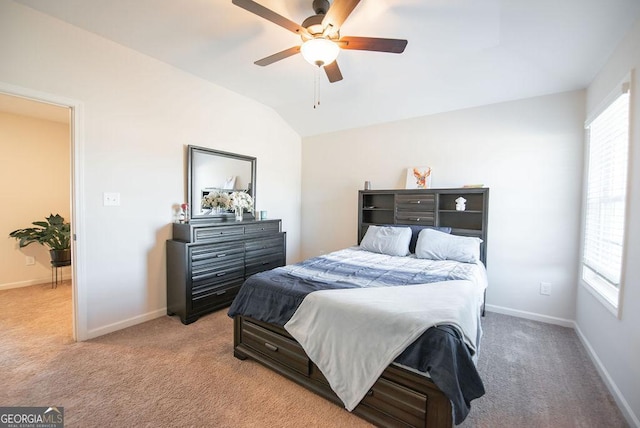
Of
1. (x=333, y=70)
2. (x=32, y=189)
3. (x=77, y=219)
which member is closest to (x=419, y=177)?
(x=333, y=70)

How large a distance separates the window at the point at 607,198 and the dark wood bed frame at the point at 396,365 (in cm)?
84

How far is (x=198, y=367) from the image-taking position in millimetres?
2037

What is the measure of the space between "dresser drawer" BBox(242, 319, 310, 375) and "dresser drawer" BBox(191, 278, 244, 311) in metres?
0.97

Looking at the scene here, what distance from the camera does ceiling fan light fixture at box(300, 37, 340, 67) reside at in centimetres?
175

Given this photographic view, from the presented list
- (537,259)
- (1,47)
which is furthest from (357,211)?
(1,47)

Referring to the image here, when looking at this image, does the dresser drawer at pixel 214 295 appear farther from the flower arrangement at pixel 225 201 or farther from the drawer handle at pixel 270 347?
the drawer handle at pixel 270 347

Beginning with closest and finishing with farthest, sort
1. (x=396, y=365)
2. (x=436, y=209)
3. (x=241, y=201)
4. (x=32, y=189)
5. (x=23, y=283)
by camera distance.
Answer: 1. (x=396, y=365)
2. (x=436, y=209)
3. (x=241, y=201)
4. (x=23, y=283)
5. (x=32, y=189)

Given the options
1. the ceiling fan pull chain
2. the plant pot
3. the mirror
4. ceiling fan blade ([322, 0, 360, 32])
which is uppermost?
the ceiling fan pull chain

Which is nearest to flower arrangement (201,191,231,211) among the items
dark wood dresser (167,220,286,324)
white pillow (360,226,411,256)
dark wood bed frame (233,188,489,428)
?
dark wood dresser (167,220,286,324)

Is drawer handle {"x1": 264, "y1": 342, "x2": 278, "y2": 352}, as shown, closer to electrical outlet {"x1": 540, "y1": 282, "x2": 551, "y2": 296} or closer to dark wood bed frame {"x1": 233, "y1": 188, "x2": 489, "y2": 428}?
dark wood bed frame {"x1": 233, "y1": 188, "x2": 489, "y2": 428}

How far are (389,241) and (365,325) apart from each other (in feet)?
6.07

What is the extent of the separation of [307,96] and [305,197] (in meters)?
1.75

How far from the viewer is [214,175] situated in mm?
3357

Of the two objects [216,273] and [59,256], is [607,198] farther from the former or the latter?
[59,256]
